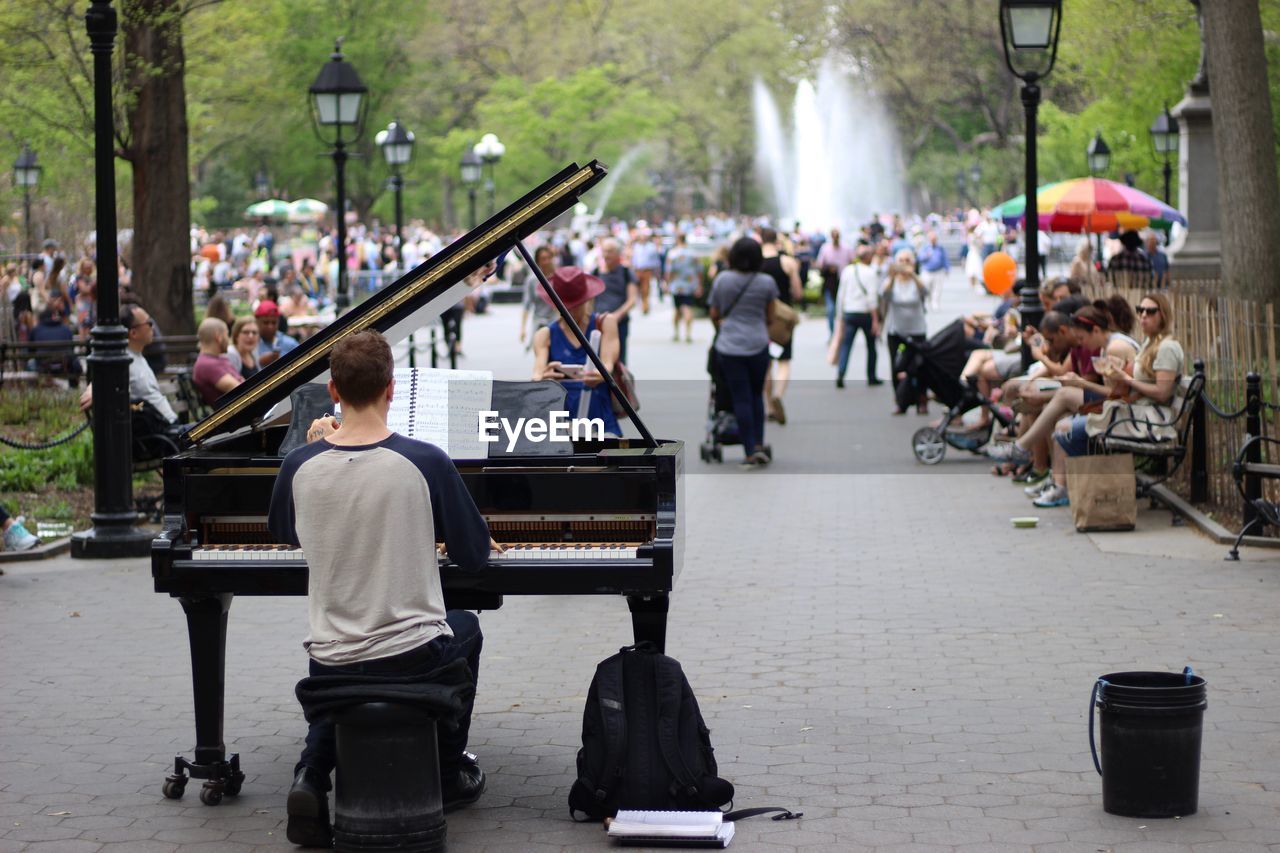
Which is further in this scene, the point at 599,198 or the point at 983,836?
the point at 599,198

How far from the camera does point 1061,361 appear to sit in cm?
1420

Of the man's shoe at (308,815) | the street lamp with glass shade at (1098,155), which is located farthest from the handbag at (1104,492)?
the street lamp with glass shade at (1098,155)

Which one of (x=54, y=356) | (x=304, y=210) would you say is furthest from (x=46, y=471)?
(x=304, y=210)

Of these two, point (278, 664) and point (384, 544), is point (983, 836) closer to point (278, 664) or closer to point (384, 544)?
point (384, 544)

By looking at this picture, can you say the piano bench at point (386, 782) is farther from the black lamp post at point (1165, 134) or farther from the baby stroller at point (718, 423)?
the black lamp post at point (1165, 134)

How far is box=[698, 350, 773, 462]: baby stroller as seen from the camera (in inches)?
643

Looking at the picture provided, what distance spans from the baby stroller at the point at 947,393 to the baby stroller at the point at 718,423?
144 centimetres

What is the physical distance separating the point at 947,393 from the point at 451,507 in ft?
37.7

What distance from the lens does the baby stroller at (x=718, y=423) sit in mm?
16344

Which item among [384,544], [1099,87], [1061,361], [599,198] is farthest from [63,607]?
[599,198]

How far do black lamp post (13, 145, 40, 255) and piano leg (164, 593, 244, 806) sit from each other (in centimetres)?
3167

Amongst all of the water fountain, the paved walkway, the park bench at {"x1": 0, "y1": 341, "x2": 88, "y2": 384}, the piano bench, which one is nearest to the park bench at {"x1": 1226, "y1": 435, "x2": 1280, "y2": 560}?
the paved walkway

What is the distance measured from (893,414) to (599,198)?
6020cm

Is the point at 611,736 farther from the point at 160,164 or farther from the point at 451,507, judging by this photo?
the point at 160,164
